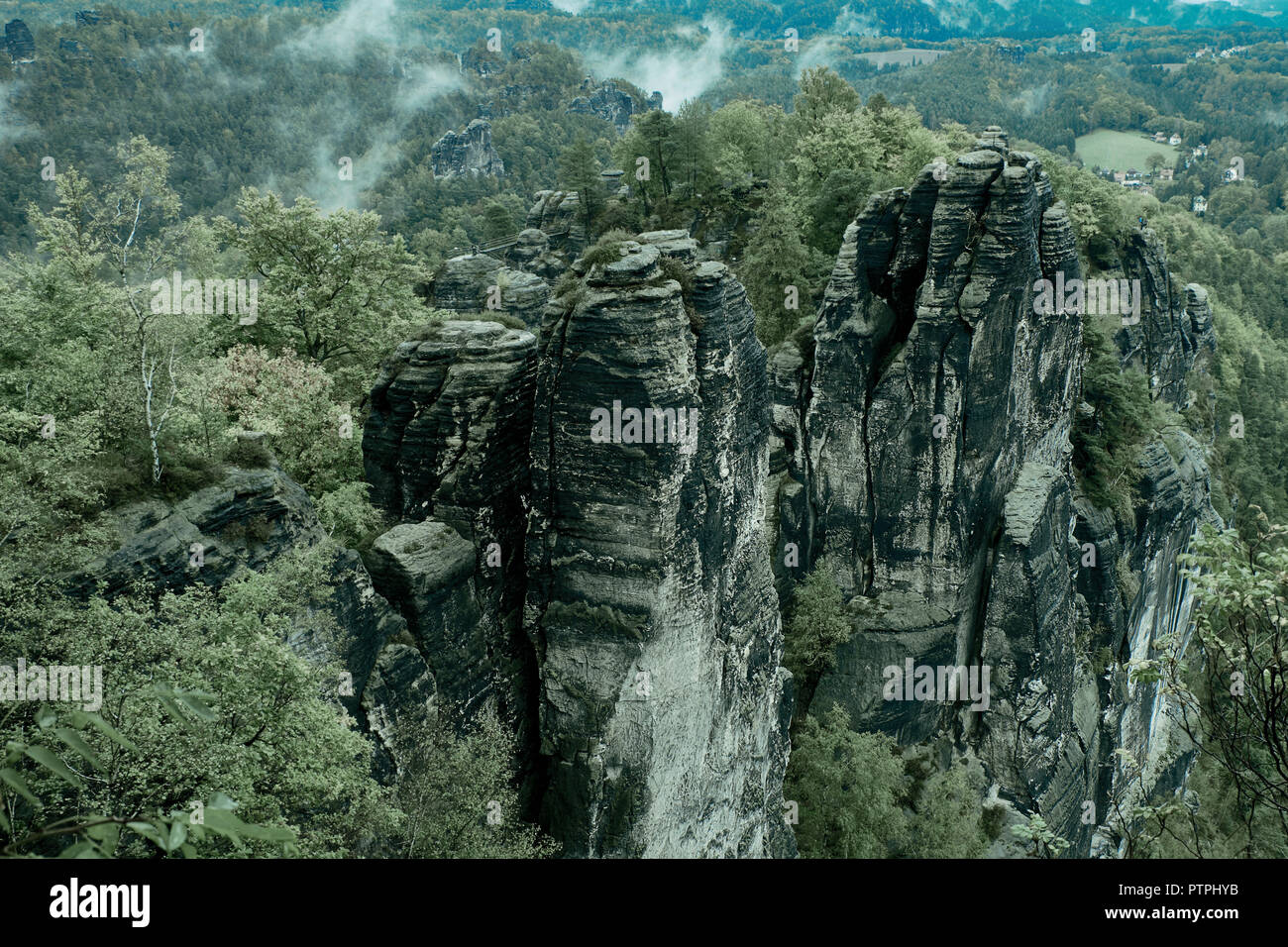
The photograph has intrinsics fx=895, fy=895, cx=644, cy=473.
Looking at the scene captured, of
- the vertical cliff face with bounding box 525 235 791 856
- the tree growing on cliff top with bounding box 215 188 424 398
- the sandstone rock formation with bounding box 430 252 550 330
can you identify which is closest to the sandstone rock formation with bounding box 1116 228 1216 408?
the sandstone rock formation with bounding box 430 252 550 330

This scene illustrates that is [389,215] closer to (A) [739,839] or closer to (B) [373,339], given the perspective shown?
(B) [373,339]

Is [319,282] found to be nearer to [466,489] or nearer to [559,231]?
[466,489]

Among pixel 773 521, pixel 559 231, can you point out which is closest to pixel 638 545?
pixel 773 521

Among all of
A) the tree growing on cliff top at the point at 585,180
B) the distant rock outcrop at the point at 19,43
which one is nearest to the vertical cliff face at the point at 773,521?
the tree growing on cliff top at the point at 585,180

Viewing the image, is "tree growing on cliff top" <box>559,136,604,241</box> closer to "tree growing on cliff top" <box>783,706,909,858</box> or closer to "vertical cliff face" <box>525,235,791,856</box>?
"tree growing on cliff top" <box>783,706,909,858</box>
